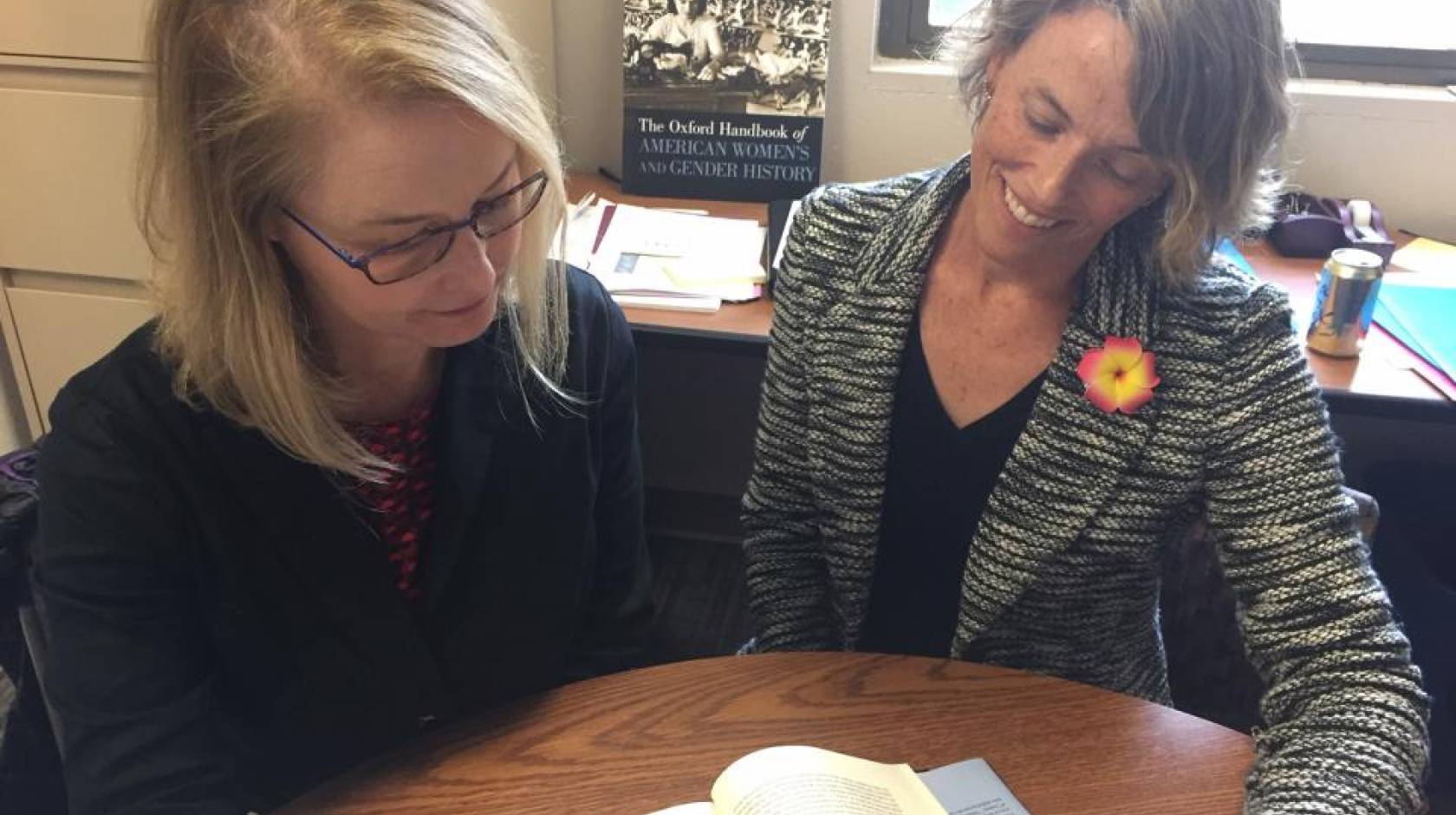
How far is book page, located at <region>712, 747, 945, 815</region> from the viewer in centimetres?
87

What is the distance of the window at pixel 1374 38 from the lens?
2059 mm

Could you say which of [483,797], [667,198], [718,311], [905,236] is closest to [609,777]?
[483,797]

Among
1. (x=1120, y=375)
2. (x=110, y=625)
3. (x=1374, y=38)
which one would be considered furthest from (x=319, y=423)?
(x=1374, y=38)

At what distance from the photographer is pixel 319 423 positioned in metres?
0.98

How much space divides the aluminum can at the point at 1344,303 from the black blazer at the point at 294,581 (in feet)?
3.22

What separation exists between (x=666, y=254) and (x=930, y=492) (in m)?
0.76

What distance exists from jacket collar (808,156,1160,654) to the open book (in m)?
0.28

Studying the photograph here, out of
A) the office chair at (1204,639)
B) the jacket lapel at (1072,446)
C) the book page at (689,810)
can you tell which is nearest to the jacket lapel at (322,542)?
the book page at (689,810)

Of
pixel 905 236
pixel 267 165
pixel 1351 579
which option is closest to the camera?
pixel 267 165

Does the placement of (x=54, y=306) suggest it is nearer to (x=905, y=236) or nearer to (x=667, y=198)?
(x=667, y=198)

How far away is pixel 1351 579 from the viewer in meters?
1.01

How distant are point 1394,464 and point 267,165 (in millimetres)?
2038

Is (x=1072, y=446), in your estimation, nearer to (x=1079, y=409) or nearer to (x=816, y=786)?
(x=1079, y=409)

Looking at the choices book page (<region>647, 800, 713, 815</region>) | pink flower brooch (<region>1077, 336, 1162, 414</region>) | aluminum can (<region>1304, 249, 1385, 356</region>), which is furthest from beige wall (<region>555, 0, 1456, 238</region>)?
book page (<region>647, 800, 713, 815</region>)
